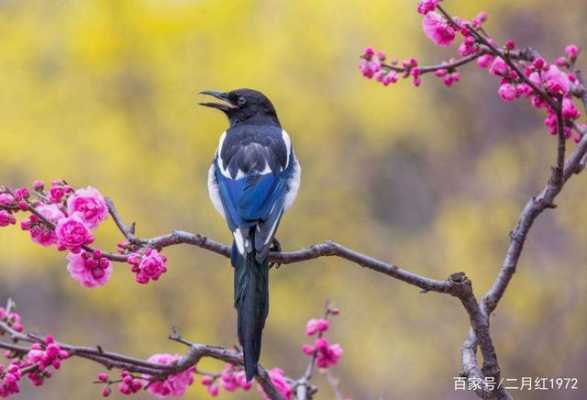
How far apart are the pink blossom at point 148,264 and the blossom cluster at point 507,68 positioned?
930 millimetres

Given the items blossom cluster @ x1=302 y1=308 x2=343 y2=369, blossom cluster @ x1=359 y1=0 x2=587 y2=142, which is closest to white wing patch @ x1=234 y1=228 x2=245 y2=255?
blossom cluster @ x1=302 y1=308 x2=343 y2=369

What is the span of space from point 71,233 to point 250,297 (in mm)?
639

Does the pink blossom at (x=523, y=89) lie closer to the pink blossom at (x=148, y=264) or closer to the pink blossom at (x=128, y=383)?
the pink blossom at (x=148, y=264)

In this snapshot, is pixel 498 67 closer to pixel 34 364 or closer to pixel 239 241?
pixel 239 241

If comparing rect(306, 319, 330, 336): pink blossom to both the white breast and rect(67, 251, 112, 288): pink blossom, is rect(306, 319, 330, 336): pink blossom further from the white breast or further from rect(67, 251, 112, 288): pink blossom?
rect(67, 251, 112, 288): pink blossom

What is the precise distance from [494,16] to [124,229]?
5.50 m

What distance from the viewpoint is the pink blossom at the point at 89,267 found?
2.31m

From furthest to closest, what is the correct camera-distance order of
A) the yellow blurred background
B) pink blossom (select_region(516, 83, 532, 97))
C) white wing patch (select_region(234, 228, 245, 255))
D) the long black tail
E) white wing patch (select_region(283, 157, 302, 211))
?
1. the yellow blurred background
2. white wing patch (select_region(283, 157, 302, 211))
3. white wing patch (select_region(234, 228, 245, 255))
4. pink blossom (select_region(516, 83, 532, 97))
5. the long black tail

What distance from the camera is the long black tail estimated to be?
249 centimetres

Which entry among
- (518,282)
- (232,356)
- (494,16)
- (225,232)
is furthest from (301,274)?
(232,356)

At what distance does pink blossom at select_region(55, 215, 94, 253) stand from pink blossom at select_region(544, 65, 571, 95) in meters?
1.21

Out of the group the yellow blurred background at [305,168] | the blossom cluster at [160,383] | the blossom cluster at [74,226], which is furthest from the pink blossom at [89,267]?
the yellow blurred background at [305,168]

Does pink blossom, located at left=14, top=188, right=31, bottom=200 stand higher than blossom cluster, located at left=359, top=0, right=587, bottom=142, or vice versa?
blossom cluster, located at left=359, top=0, right=587, bottom=142

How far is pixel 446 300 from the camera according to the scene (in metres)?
6.53
